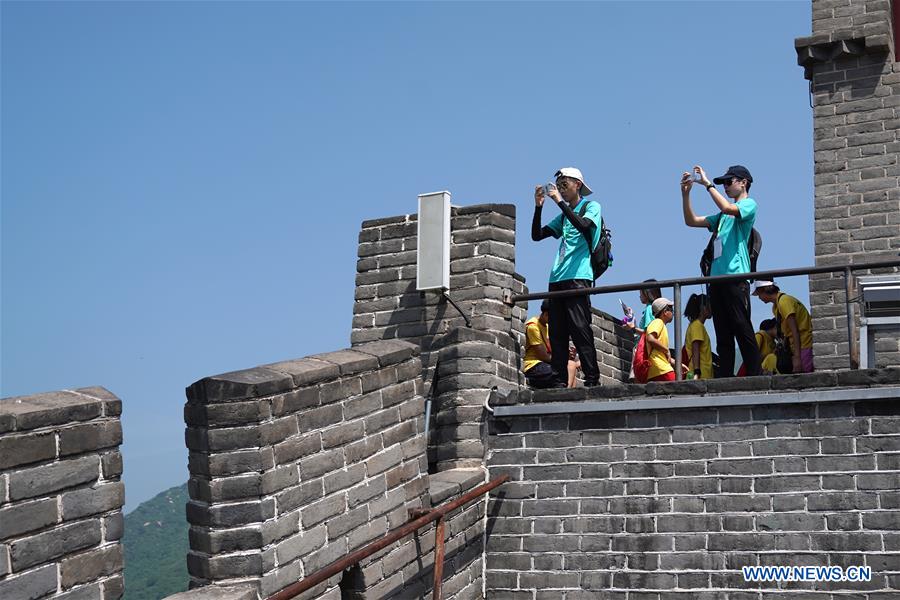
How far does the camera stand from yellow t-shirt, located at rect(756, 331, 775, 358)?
37.7ft

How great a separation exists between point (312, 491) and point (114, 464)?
1.64m

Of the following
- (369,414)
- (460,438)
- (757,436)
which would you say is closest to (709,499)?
(757,436)

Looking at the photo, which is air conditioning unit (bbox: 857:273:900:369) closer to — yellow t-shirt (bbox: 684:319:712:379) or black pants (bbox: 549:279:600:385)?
yellow t-shirt (bbox: 684:319:712:379)

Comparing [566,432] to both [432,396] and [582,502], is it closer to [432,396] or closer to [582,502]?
[582,502]

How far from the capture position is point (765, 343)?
456 inches

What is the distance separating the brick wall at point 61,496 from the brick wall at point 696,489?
445cm

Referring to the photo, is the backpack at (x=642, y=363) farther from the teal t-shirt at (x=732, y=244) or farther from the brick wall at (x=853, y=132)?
the brick wall at (x=853, y=132)

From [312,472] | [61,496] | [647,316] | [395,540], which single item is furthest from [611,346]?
[61,496]

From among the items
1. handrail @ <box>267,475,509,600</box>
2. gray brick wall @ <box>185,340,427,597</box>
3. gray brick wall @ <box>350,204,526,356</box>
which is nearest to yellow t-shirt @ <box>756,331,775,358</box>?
gray brick wall @ <box>350,204,526,356</box>

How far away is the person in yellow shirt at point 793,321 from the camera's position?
1085cm

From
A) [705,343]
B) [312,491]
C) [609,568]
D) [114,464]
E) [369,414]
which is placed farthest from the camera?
[705,343]

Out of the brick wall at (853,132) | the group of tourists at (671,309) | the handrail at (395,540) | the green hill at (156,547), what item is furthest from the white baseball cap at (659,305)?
the green hill at (156,547)

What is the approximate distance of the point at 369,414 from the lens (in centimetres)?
832

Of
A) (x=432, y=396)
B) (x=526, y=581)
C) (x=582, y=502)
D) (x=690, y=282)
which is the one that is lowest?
(x=526, y=581)
